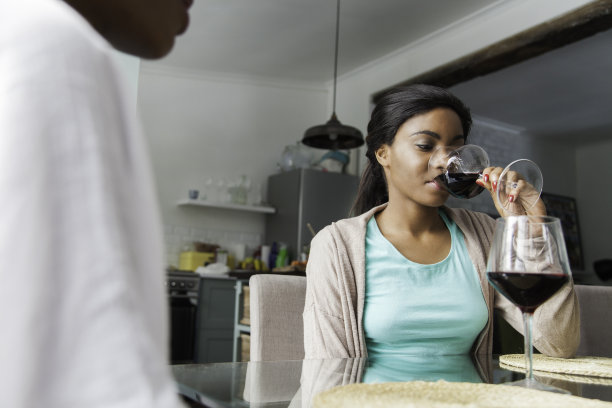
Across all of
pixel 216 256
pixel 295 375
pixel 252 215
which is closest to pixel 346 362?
pixel 295 375

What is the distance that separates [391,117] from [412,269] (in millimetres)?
461

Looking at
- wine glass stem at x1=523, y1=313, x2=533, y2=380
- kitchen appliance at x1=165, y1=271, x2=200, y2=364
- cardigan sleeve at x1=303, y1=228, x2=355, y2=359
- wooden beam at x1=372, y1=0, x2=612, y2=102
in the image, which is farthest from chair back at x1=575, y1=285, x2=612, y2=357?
kitchen appliance at x1=165, y1=271, x2=200, y2=364

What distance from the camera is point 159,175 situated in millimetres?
5734

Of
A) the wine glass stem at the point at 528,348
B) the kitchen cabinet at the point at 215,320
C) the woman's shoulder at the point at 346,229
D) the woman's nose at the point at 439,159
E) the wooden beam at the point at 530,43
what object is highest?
the wooden beam at the point at 530,43

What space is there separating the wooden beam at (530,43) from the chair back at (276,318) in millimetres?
3301

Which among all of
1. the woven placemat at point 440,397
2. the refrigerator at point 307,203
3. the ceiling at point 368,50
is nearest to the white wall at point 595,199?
the ceiling at point 368,50

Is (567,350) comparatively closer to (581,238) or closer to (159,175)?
(159,175)

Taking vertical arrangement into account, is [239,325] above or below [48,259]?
below

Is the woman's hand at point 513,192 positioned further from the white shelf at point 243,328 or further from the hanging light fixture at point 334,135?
the hanging light fixture at point 334,135

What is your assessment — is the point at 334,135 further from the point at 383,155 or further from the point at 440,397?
the point at 440,397

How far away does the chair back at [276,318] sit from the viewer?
146 centimetres

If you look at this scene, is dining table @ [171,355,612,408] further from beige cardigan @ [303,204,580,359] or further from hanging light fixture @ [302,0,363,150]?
hanging light fixture @ [302,0,363,150]

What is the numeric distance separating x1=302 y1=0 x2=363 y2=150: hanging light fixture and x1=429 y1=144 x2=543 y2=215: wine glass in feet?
9.97

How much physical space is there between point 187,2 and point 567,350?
1.23 m
